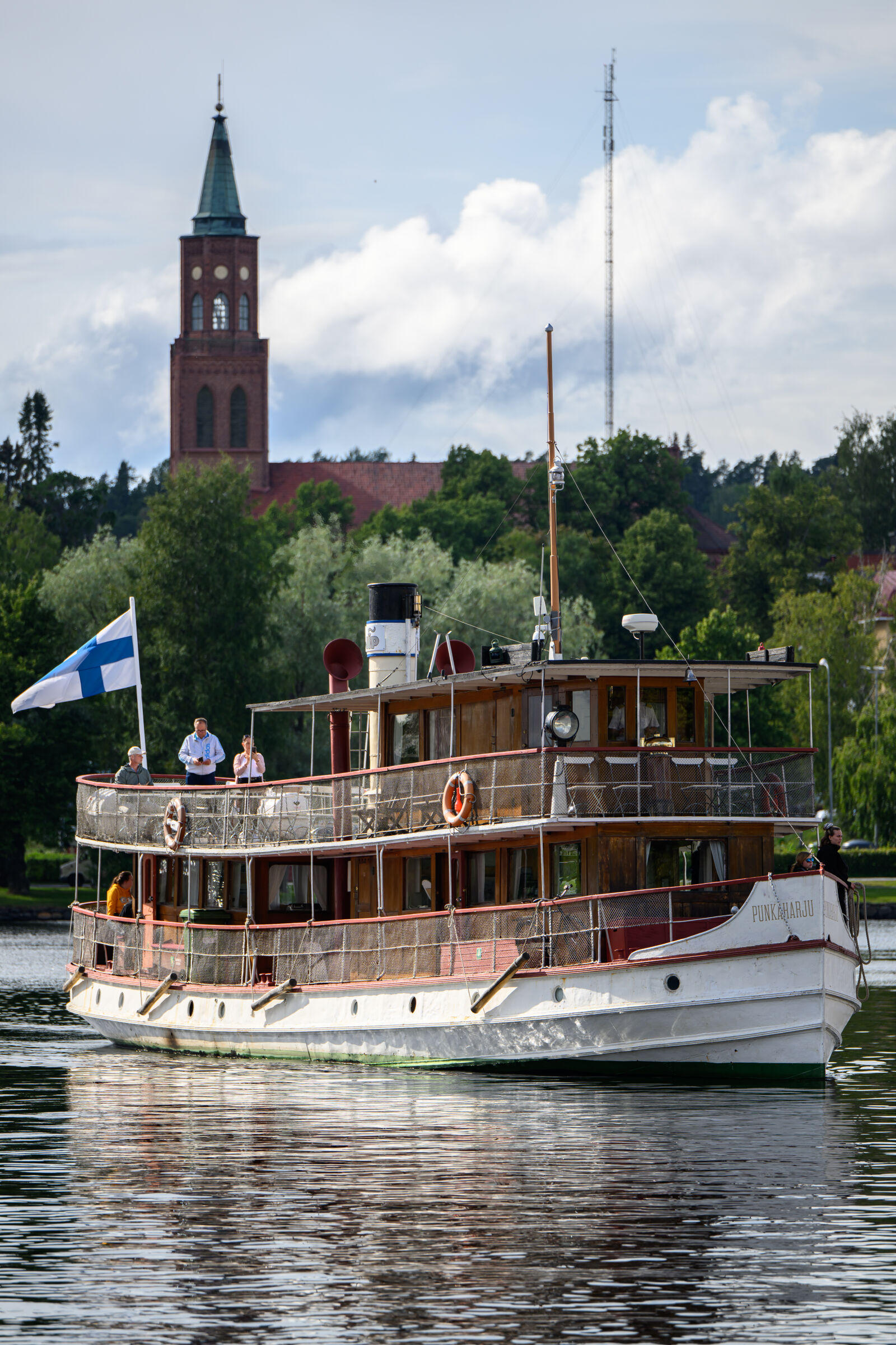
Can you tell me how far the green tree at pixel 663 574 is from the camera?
115312mm

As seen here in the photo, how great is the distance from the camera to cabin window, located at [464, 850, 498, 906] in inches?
1186

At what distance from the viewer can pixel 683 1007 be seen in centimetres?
2677

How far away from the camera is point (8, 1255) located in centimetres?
1600

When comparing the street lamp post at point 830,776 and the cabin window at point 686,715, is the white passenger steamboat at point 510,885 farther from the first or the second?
the street lamp post at point 830,776

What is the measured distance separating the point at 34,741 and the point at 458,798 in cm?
5046

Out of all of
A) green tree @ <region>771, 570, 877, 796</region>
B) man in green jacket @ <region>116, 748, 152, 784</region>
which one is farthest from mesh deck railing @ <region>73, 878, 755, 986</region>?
green tree @ <region>771, 570, 877, 796</region>

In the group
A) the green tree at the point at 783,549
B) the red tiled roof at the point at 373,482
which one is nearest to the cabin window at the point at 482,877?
the green tree at the point at 783,549

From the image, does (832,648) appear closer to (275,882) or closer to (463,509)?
(463,509)

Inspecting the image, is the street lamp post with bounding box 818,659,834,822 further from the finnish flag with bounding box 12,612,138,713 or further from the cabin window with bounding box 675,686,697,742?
the cabin window with bounding box 675,686,697,742

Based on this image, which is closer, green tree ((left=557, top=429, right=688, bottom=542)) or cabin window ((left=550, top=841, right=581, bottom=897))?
cabin window ((left=550, top=841, right=581, bottom=897))

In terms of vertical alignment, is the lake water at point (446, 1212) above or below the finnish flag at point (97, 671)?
below

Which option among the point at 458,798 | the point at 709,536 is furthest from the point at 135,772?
the point at 709,536

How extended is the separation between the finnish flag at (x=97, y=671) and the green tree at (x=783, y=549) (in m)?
86.9

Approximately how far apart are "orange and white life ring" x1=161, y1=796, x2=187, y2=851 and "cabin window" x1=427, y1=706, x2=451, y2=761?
4.37 m
